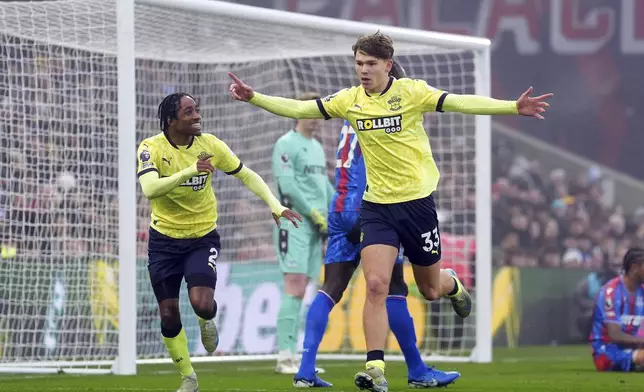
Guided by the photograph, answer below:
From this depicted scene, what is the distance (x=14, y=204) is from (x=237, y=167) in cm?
402

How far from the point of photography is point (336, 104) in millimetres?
8312

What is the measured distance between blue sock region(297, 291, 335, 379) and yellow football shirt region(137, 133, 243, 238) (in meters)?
1.08

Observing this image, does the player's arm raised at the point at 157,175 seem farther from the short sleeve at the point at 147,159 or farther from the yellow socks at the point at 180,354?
the yellow socks at the point at 180,354

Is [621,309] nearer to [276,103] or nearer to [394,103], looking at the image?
[394,103]

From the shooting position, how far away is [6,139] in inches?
469

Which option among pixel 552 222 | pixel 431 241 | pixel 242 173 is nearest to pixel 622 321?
pixel 431 241

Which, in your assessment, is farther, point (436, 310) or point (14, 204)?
point (436, 310)

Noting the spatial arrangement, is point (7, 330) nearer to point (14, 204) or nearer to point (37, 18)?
point (14, 204)

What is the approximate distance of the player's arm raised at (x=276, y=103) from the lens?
26.7ft

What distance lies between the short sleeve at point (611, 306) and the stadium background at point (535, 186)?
3.20 meters

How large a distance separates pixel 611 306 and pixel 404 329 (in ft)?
12.1

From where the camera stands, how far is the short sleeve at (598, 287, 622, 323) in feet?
40.1

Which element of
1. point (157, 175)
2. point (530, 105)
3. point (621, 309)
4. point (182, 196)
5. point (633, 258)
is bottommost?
point (621, 309)

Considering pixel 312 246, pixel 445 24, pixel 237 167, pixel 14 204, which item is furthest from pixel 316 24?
pixel 445 24
